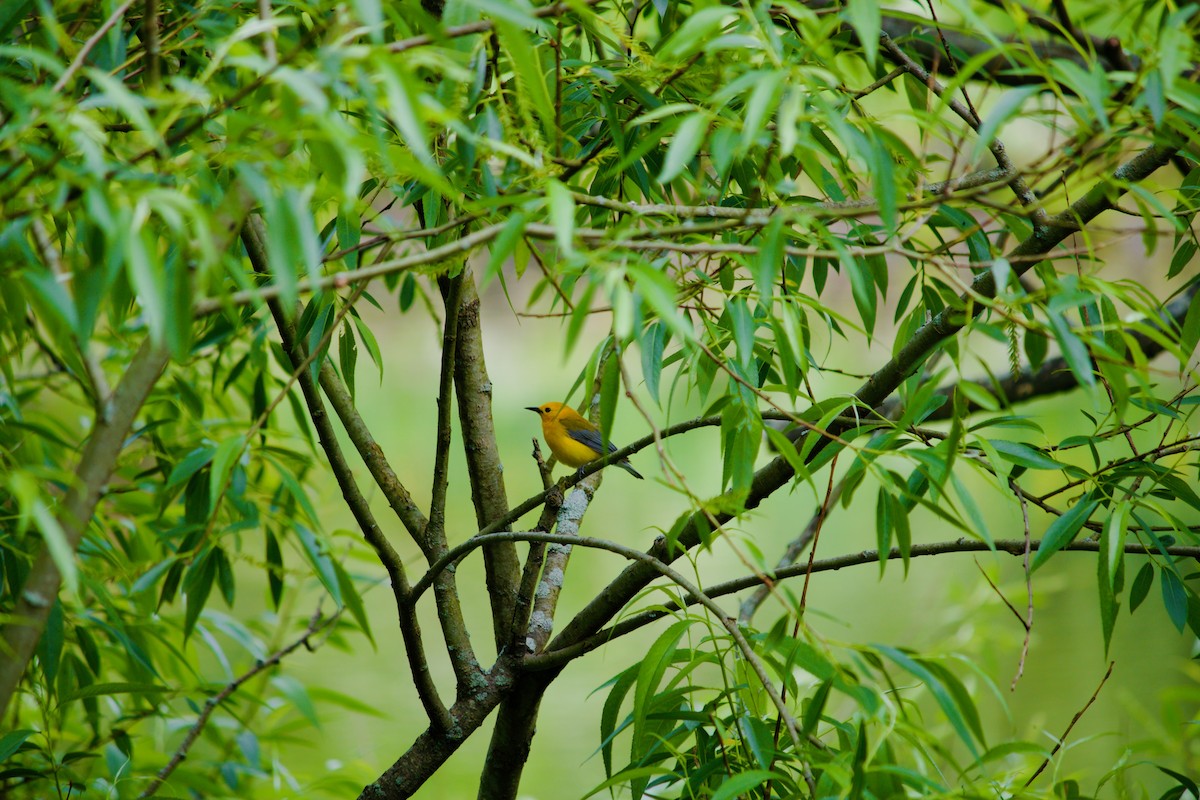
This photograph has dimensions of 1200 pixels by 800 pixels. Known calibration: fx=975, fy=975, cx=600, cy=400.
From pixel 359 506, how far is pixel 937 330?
2.51 ft

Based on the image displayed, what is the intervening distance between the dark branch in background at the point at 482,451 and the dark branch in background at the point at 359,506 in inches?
8.2

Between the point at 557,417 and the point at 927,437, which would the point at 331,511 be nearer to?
the point at 557,417

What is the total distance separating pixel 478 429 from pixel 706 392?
0.51 m

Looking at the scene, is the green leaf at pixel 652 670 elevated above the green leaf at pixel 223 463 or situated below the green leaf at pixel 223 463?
below

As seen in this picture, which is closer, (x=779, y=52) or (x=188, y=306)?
(x=188, y=306)

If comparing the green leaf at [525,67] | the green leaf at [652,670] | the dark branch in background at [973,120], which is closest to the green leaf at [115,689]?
the green leaf at [652,670]

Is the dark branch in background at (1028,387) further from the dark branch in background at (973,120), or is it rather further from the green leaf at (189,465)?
the green leaf at (189,465)

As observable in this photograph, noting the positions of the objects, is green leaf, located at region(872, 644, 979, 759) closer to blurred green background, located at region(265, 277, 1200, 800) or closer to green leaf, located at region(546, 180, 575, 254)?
green leaf, located at region(546, 180, 575, 254)

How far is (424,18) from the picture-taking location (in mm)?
778

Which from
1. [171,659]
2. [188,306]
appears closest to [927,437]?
[188,306]

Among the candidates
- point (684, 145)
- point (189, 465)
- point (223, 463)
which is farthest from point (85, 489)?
point (684, 145)

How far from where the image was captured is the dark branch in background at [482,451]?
1.51 meters

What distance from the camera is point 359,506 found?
1.31 m

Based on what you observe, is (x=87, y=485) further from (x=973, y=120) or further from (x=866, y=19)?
(x=973, y=120)
